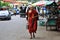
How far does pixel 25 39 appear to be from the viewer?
14062 millimetres

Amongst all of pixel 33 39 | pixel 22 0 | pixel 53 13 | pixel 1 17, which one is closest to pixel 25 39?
pixel 33 39

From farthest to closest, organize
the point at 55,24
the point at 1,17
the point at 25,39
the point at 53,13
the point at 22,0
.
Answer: the point at 22,0, the point at 1,17, the point at 53,13, the point at 55,24, the point at 25,39

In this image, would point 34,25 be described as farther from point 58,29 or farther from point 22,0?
point 22,0

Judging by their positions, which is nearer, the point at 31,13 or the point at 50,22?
the point at 31,13

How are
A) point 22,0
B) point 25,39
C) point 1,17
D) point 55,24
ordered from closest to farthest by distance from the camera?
point 25,39 → point 55,24 → point 1,17 → point 22,0

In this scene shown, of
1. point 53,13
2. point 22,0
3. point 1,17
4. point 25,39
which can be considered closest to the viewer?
point 25,39

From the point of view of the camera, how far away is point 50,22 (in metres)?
20.0

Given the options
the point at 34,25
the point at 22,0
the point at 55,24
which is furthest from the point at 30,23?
the point at 22,0

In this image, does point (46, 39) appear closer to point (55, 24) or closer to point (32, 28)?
point (32, 28)

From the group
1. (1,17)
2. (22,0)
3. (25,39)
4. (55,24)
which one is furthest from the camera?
(22,0)

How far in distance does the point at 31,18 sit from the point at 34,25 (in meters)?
0.41

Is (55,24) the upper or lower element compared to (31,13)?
lower

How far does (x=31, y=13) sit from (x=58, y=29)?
6.20m

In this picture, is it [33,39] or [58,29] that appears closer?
[33,39]
